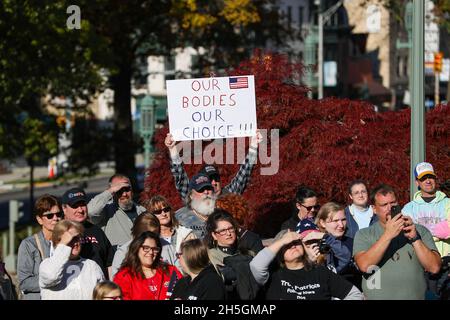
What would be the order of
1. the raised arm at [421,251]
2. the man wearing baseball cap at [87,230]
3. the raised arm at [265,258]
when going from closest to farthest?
the raised arm at [265,258] → the raised arm at [421,251] → the man wearing baseball cap at [87,230]

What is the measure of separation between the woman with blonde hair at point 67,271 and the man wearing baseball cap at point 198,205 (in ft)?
5.85

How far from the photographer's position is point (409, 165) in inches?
520

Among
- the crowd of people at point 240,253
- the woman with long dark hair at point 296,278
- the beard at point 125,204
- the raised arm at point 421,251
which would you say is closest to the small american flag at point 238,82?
the crowd of people at point 240,253

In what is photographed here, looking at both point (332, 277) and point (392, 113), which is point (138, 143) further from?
point (332, 277)

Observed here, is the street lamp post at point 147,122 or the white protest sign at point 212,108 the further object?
the street lamp post at point 147,122

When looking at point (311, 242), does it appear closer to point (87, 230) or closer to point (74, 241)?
point (74, 241)

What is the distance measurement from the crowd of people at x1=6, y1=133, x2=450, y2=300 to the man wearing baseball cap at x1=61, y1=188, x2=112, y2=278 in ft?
0.04

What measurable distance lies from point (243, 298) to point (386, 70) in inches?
2936

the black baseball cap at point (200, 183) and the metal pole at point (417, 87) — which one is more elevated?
the metal pole at point (417, 87)

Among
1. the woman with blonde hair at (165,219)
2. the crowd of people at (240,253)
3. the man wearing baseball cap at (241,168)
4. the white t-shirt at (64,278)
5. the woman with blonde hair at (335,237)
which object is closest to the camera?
the crowd of people at (240,253)

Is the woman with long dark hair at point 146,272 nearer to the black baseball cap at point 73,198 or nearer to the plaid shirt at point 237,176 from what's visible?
the black baseball cap at point 73,198

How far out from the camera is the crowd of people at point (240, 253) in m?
8.20

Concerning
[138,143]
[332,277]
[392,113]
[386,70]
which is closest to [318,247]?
[332,277]

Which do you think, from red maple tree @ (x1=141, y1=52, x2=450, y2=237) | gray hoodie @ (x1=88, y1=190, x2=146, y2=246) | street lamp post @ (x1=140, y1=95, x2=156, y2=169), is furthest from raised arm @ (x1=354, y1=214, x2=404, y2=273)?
street lamp post @ (x1=140, y1=95, x2=156, y2=169)
